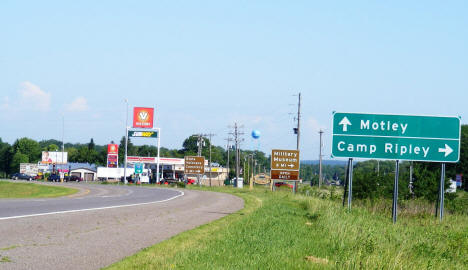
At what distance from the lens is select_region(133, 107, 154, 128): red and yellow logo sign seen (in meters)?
90.9

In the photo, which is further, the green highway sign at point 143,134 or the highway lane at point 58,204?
the green highway sign at point 143,134

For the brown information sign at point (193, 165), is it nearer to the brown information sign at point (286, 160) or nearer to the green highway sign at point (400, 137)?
the brown information sign at point (286, 160)

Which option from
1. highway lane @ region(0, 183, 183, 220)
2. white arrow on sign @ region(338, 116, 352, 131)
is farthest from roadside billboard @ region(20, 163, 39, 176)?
white arrow on sign @ region(338, 116, 352, 131)

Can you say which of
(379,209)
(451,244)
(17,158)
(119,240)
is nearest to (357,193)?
(379,209)

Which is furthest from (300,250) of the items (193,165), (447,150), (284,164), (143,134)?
(143,134)

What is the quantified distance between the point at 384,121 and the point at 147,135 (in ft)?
224

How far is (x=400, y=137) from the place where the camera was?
2198cm

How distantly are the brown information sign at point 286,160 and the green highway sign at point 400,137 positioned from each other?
2627 centimetres

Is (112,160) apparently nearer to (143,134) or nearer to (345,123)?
(143,134)

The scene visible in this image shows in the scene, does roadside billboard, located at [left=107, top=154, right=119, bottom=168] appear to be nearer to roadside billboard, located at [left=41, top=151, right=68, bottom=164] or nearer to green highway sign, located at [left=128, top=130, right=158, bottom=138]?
roadside billboard, located at [left=41, top=151, right=68, bottom=164]

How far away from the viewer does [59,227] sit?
14305 mm

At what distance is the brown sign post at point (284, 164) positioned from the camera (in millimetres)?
48812

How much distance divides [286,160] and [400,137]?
89.3ft

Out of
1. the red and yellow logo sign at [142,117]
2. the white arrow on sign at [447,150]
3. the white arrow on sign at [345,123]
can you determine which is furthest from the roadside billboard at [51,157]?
the white arrow on sign at [447,150]
